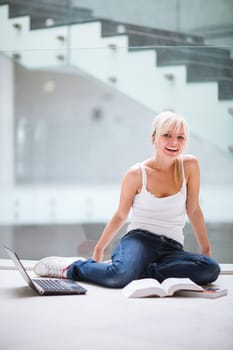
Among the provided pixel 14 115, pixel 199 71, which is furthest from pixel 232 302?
pixel 14 115

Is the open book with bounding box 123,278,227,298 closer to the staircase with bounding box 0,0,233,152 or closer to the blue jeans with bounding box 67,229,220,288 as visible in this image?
the blue jeans with bounding box 67,229,220,288

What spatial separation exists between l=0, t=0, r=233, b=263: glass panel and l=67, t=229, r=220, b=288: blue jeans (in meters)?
0.60

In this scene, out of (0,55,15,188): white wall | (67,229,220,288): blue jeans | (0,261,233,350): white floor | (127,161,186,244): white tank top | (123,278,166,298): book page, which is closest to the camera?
(0,261,233,350): white floor

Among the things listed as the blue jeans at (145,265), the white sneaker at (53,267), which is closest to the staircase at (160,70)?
the blue jeans at (145,265)

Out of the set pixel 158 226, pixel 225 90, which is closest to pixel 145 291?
pixel 158 226

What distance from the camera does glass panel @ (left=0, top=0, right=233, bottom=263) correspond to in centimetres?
324

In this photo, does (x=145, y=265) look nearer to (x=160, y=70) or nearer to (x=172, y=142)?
(x=172, y=142)

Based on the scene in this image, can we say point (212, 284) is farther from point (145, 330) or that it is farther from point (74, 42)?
point (74, 42)

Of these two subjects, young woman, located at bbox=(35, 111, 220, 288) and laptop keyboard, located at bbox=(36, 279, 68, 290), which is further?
young woman, located at bbox=(35, 111, 220, 288)

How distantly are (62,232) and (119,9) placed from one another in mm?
1333

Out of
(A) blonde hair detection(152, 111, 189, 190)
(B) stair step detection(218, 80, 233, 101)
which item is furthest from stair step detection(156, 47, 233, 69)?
(A) blonde hair detection(152, 111, 189, 190)

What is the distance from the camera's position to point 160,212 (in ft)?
8.84

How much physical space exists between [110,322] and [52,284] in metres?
0.53

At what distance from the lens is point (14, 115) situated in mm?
4008
